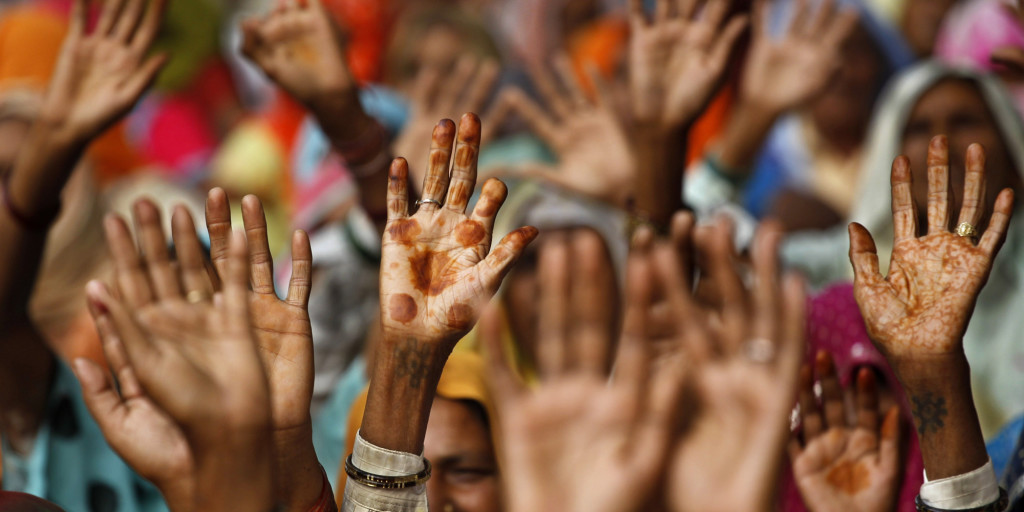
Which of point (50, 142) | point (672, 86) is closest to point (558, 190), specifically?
point (672, 86)

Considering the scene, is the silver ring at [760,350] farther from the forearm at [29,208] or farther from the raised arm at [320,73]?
the forearm at [29,208]

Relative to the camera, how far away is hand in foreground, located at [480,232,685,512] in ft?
3.33

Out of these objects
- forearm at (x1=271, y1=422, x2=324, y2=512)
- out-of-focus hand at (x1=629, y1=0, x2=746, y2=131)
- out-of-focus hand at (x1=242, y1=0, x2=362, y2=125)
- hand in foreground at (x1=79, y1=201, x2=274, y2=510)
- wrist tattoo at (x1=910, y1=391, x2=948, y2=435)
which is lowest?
forearm at (x1=271, y1=422, x2=324, y2=512)

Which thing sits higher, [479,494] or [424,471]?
[424,471]

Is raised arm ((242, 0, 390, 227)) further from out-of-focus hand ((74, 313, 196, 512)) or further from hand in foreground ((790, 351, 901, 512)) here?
hand in foreground ((790, 351, 901, 512))

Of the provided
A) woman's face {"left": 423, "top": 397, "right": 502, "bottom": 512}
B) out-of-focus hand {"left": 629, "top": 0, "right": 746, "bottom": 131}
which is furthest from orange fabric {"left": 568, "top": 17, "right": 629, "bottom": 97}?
woman's face {"left": 423, "top": 397, "right": 502, "bottom": 512}

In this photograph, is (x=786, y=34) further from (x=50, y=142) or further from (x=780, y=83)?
(x=50, y=142)

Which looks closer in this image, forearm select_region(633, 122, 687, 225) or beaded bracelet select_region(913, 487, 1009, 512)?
beaded bracelet select_region(913, 487, 1009, 512)

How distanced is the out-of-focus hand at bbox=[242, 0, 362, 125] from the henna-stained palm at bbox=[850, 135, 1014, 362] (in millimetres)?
1089

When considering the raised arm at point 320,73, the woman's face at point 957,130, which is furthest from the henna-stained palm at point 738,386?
the woman's face at point 957,130

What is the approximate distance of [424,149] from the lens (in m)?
2.63

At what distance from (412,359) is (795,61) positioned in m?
1.61

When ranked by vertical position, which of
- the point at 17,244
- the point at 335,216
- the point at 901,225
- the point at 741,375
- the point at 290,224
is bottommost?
the point at 290,224

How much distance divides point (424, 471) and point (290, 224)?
2.55 metres
